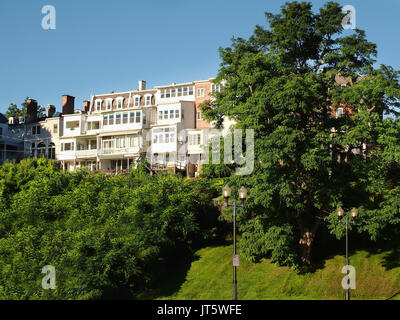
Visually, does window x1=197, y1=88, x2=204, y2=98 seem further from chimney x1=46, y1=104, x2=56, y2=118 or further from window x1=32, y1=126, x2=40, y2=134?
chimney x1=46, y1=104, x2=56, y2=118

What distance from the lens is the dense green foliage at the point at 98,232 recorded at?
31438 millimetres

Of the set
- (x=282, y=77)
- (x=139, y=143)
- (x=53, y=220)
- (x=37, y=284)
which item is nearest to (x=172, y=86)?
(x=139, y=143)

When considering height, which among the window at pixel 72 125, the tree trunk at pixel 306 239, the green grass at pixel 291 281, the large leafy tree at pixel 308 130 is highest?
the window at pixel 72 125

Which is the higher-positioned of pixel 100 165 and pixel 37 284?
pixel 100 165

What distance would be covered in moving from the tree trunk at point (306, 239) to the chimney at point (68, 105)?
49305 millimetres

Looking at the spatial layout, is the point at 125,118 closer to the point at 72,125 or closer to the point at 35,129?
the point at 72,125

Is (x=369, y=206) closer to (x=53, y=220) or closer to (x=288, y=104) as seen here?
(x=288, y=104)

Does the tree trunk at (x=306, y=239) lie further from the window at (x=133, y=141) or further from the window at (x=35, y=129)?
the window at (x=35, y=129)

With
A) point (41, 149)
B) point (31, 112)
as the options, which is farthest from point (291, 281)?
point (31, 112)

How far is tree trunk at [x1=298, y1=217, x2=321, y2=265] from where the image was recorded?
33.6 metres

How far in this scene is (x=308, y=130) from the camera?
33219mm

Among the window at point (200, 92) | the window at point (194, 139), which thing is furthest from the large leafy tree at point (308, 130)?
the window at point (200, 92)
